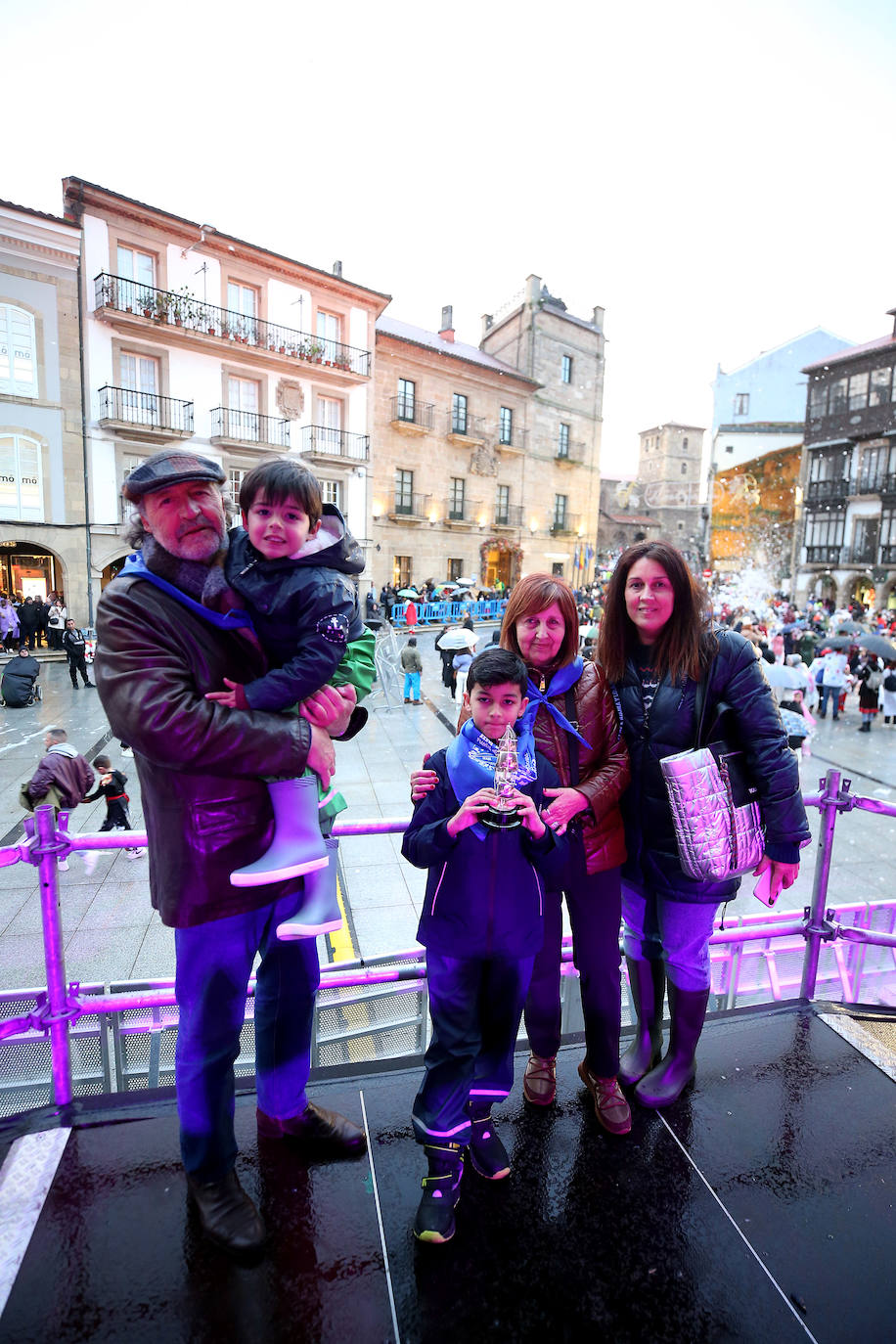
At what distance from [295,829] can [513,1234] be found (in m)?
1.27

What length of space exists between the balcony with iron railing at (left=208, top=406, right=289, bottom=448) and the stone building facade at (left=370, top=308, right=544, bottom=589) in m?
5.13

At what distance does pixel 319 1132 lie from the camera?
6.72 ft

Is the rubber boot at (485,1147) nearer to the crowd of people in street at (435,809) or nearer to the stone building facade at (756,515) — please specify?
the crowd of people in street at (435,809)

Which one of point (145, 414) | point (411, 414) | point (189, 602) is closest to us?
point (189, 602)

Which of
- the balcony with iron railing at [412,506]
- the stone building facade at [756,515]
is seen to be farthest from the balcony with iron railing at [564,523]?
the stone building facade at [756,515]

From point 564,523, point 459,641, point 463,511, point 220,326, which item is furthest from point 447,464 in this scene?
point 459,641

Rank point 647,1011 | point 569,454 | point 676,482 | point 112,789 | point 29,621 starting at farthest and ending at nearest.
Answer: point 676,482 → point 569,454 → point 29,621 → point 112,789 → point 647,1011

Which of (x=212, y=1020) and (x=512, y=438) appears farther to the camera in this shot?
(x=512, y=438)

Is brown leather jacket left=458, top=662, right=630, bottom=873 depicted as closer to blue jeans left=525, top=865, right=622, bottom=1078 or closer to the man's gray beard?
blue jeans left=525, top=865, right=622, bottom=1078

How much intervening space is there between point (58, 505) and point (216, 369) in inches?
278

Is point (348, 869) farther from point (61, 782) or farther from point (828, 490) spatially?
point (828, 490)

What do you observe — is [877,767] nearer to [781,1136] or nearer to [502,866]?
[781,1136]

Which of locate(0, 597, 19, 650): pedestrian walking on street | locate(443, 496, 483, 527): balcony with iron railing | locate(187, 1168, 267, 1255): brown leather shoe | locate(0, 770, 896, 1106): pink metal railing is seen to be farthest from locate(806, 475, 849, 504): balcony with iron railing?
locate(187, 1168, 267, 1255): brown leather shoe

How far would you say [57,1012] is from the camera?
83.0 inches
